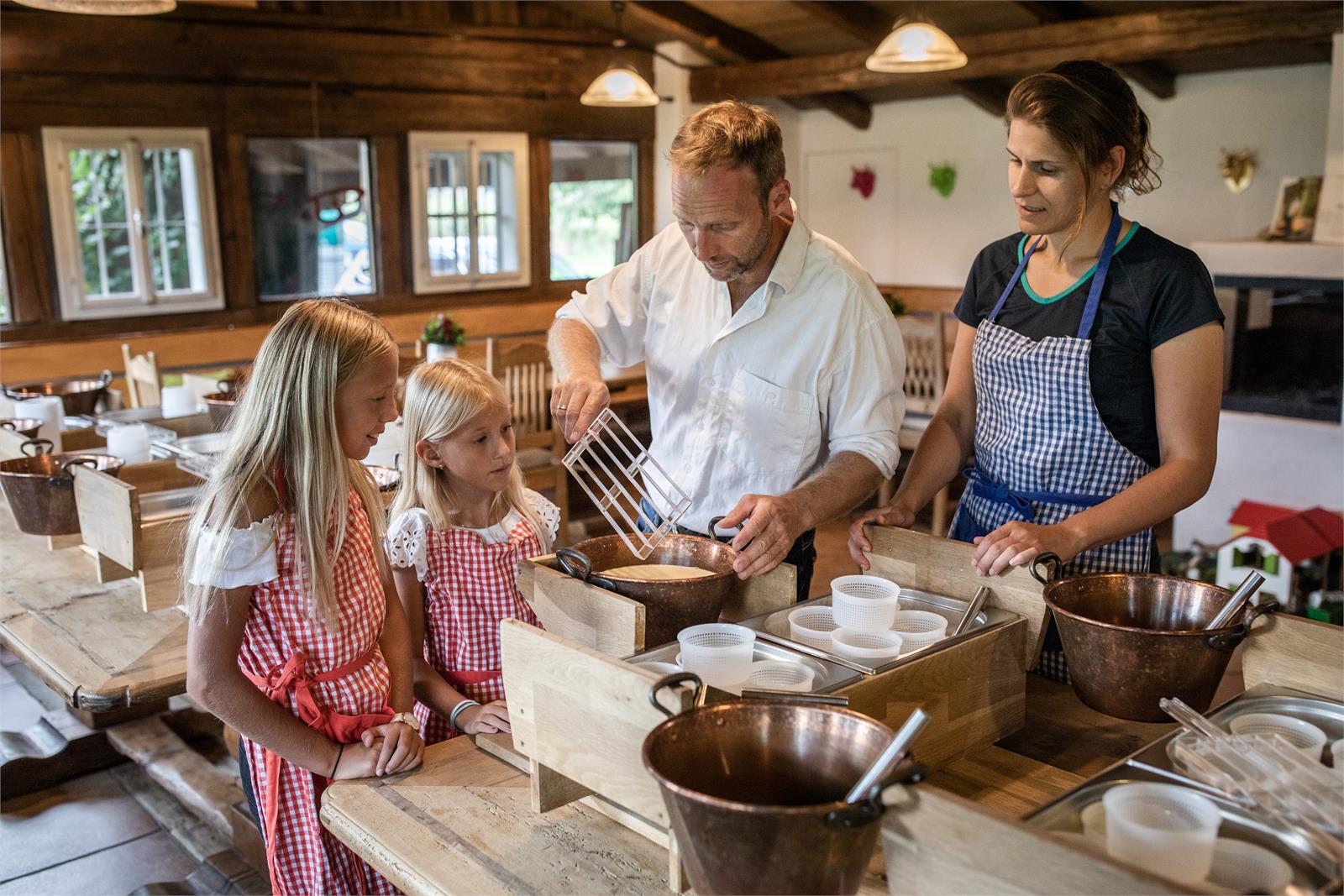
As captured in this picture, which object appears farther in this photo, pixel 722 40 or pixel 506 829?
pixel 722 40

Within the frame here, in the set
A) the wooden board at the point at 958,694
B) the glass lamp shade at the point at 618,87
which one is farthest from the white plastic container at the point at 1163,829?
the glass lamp shade at the point at 618,87

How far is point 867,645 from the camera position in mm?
1354

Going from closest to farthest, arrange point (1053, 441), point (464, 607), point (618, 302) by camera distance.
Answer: point (1053, 441)
point (464, 607)
point (618, 302)

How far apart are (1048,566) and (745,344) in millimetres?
679

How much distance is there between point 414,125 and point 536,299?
135cm

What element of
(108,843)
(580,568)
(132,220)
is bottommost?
(108,843)

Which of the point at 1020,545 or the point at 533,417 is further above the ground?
the point at 1020,545

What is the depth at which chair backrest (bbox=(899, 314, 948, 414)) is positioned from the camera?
5.61 m

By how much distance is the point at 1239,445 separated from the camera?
4.92 m

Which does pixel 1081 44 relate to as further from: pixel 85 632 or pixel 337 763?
pixel 337 763

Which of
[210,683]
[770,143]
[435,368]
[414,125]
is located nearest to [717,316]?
[770,143]

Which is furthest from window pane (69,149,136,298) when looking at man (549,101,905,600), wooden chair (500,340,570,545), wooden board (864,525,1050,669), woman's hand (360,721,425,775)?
wooden board (864,525,1050,669)

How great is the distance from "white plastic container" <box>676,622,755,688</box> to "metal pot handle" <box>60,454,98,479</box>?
169 cm

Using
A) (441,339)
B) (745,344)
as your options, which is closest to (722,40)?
(441,339)
